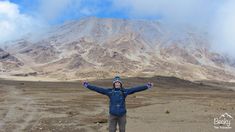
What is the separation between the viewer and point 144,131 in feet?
60.7

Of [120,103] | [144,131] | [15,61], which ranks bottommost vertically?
[144,131]

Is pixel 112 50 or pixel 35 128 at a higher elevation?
pixel 112 50

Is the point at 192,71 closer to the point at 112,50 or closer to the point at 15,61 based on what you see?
the point at 112,50

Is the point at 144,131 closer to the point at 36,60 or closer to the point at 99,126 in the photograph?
the point at 99,126

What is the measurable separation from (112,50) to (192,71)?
1297 inches

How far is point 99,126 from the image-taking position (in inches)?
806

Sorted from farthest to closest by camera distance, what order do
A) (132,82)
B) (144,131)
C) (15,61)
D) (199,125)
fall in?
(15,61) → (132,82) → (199,125) → (144,131)

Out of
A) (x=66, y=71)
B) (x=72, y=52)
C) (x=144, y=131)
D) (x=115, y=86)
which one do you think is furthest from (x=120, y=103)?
(x=72, y=52)

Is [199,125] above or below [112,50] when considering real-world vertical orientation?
below

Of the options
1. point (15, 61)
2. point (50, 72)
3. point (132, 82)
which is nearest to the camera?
point (132, 82)

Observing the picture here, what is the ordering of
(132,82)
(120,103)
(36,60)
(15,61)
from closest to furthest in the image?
1. (120,103)
2. (132,82)
3. (15,61)
4. (36,60)

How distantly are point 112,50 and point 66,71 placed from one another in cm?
3155

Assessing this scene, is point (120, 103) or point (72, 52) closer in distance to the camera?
point (120, 103)

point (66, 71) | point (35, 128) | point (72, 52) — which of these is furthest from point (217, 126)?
point (72, 52)
